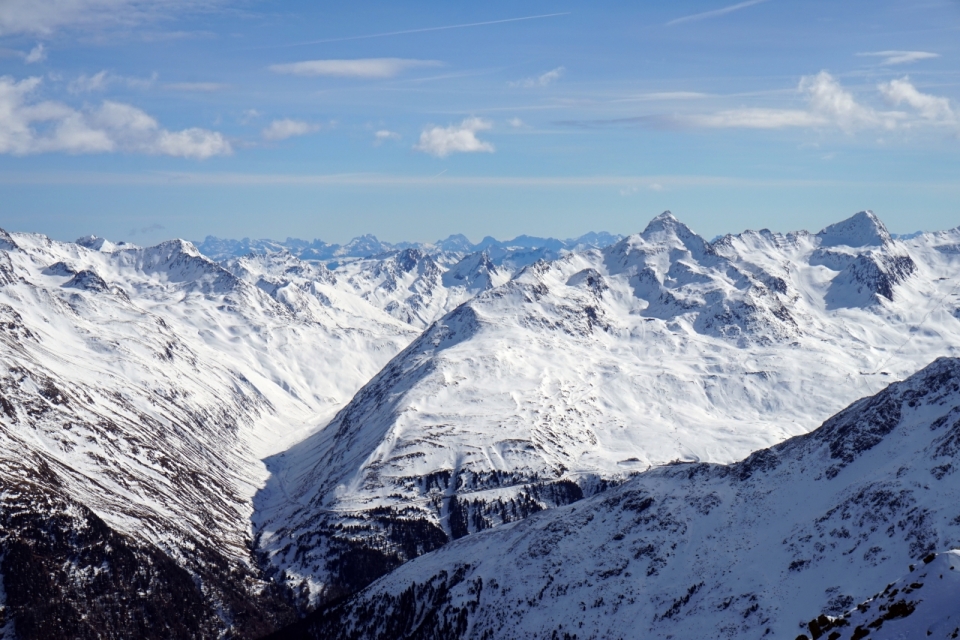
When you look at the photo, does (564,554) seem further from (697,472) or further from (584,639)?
(697,472)

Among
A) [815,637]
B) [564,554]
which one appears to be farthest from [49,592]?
[815,637]

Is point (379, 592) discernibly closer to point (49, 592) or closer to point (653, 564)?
point (653, 564)

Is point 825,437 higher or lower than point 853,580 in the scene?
higher

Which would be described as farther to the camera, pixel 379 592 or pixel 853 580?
pixel 379 592

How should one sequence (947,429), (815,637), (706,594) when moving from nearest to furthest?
(815,637) → (706,594) → (947,429)

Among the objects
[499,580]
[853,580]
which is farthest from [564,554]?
[853,580]

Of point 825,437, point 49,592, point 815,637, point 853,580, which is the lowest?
point 853,580

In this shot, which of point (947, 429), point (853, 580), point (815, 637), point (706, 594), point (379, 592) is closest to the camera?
point (815, 637)
